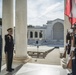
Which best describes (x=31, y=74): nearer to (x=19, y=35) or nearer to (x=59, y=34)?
(x=19, y=35)

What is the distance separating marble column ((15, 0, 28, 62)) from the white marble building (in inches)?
1260

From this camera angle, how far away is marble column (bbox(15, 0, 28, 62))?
302 inches

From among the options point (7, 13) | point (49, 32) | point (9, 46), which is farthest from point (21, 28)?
point (49, 32)

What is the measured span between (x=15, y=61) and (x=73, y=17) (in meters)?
3.90

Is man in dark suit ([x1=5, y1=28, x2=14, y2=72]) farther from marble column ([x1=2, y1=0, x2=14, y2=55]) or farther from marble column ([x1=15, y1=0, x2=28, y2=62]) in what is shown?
marble column ([x1=2, y1=0, x2=14, y2=55])

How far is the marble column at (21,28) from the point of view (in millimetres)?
7680

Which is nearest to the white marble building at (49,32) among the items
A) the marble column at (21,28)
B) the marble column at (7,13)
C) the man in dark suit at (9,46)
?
the marble column at (7,13)

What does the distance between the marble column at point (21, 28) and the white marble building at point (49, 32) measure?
105 ft

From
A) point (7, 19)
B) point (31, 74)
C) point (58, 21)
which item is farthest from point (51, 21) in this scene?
point (31, 74)

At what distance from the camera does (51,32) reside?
41.9 metres

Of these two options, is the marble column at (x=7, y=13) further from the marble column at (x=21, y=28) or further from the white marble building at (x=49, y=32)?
the white marble building at (x=49, y=32)

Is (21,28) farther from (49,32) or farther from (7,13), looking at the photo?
(49,32)

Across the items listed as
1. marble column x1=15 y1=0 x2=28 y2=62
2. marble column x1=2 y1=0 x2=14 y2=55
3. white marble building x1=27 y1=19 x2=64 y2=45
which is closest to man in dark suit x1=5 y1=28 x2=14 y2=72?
marble column x1=15 y1=0 x2=28 y2=62

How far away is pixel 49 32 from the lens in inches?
1672
